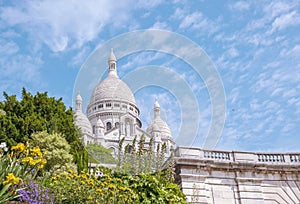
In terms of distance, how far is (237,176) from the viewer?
15.9 meters

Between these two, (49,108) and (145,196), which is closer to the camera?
(145,196)

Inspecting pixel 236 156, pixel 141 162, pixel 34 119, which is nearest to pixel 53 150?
pixel 34 119

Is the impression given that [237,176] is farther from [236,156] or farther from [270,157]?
[270,157]

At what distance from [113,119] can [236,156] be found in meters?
65.2

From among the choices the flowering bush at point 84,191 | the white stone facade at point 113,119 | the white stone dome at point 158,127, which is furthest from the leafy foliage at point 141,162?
the white stone dome at point 158,127

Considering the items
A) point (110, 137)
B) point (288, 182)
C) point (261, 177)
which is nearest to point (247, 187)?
point (261, 177)

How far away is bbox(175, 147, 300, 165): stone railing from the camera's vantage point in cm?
1573

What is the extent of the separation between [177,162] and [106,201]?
23.4 ft

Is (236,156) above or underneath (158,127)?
underneath

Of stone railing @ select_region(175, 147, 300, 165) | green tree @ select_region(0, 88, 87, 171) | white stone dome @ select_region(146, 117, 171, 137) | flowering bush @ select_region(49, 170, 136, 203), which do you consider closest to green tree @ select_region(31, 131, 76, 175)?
green tree @ select_region(0, 88, 87, 171)

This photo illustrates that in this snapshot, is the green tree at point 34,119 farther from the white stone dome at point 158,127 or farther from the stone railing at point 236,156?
the white stone dome at point 158,127

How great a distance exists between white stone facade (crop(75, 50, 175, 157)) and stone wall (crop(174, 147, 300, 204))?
51.5 metres

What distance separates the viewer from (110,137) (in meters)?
74.2

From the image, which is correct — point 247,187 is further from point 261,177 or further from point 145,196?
point 145,196
